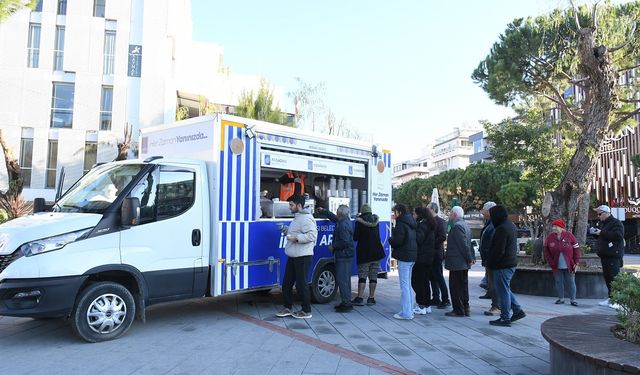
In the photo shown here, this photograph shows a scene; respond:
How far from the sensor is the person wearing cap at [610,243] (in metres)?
9.02

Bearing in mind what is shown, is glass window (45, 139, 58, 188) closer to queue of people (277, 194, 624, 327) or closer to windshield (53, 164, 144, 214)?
windshield (53, 164, 144, 214)

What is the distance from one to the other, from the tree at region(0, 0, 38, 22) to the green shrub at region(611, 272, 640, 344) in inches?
477

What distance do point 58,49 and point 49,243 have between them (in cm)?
2272

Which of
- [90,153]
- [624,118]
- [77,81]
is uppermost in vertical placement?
[77,81]

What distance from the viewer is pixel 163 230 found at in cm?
646

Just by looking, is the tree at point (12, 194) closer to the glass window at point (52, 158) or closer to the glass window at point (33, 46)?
the glass window at point (52, 158)

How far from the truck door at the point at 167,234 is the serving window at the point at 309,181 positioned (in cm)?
126

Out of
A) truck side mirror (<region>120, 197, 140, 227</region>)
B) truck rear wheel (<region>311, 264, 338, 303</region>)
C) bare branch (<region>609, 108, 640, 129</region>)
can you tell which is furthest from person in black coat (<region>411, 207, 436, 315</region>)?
bare branch (<region>609, 108, 640, 129</region>)

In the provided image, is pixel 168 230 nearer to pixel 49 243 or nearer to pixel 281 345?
pixel 49 243

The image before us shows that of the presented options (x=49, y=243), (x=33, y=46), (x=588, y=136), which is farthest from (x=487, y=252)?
(x=33, y=46)

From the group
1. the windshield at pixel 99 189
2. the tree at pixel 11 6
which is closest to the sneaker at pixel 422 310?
the windshield at pixel 99 189

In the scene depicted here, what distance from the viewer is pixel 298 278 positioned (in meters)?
7.33

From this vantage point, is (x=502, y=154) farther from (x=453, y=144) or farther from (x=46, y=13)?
(x=453, y=144)

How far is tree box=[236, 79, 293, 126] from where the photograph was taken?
2175 centimetres
